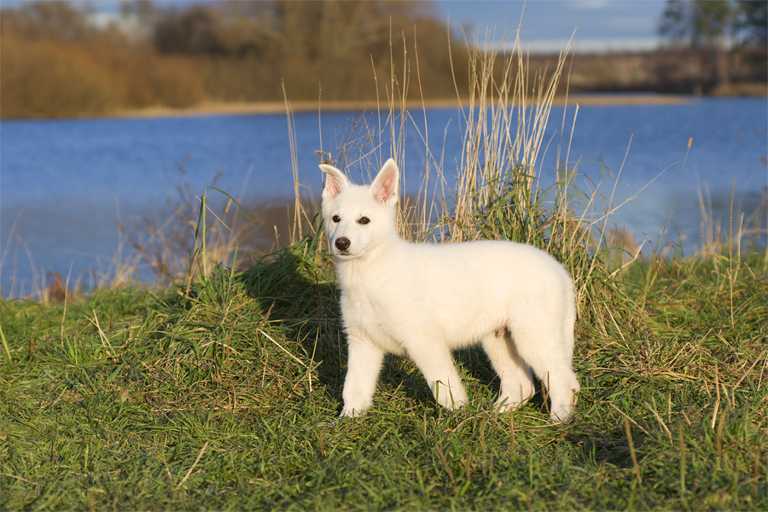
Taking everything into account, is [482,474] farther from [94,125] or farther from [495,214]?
[94,125]

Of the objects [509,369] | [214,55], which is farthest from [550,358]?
[214,55]

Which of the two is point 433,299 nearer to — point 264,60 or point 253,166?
point 253,166

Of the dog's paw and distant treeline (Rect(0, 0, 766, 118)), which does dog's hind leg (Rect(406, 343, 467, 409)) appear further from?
distant treeline (Rect(0, 0, 766, 118))

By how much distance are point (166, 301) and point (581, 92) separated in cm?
3730

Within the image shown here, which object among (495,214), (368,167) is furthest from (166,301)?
(495,214)

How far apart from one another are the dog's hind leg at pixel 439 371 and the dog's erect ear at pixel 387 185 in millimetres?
738

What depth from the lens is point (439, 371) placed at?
13.9 feet

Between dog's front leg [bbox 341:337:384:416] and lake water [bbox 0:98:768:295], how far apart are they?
6.58 feet

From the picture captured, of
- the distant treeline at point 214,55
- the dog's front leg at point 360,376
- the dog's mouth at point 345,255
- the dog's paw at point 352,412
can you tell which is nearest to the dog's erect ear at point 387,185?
the dog's mouth at point 345,255

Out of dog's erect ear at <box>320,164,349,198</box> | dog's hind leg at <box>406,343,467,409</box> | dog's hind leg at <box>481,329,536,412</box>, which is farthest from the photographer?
dog's hind leg at <box>481,329,536,412</box>

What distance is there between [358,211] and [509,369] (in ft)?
4.11

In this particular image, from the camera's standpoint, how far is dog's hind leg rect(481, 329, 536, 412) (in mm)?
4715

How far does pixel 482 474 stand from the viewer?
3.68 metres

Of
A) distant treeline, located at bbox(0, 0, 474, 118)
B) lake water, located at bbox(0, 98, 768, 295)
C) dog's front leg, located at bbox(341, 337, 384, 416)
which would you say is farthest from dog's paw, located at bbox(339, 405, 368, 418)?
distant treeline, located at bbox(0, 0, 474, 118)
